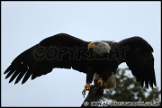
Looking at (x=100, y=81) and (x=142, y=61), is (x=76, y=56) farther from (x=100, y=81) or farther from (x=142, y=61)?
(x=142, y=61)

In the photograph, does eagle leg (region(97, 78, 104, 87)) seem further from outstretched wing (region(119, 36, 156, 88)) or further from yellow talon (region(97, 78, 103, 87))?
outstretched wing (region(119, 36, 156, 88))

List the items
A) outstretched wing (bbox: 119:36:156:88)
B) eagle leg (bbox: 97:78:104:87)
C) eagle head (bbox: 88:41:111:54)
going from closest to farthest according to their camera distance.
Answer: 1. eagle leg (bbox: 97:78:104:87)
2. eagle head (bbox: 88:41:111:54)
3. outstretched wing (bbox: 119:36:156:88)

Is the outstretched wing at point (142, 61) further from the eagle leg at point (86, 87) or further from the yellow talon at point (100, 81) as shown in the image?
the eagle leg at point (86, 87)

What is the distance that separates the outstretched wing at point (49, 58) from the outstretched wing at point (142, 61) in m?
1.08

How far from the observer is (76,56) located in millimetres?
12141

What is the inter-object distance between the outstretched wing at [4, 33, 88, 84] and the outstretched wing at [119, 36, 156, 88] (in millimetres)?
1081

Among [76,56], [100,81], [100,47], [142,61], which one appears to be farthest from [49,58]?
[142,61]

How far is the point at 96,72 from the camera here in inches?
460

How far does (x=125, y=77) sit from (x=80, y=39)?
8485 millimetres

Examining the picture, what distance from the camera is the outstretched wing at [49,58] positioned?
1201cm

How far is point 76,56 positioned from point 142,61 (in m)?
1.47

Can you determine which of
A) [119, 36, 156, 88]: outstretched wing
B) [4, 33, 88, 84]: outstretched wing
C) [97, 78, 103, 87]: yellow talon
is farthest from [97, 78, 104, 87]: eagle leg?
[119, 36, 156, 88]: outstretched wing

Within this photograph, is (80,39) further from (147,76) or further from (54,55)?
(147,76)

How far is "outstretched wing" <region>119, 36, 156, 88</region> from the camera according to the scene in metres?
12.5
